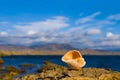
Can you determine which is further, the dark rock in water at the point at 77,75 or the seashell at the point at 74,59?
the seashell at the point at 74,59

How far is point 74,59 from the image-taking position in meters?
22.5

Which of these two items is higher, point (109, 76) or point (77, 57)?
point (77, 57)

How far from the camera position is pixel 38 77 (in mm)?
22703

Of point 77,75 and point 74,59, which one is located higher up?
point 74,59

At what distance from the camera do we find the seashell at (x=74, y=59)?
880 inches

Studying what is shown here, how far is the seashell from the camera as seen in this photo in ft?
73.4

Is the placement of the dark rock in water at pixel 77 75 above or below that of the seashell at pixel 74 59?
below

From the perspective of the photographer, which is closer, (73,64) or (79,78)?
(79,78)

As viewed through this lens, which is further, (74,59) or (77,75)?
(74,59)

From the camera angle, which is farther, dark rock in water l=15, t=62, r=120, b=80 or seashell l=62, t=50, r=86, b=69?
seashell l=62, t=50, r=86, b=69

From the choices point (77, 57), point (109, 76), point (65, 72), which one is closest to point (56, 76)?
point (65, 72)

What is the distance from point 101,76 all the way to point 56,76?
3111 mm

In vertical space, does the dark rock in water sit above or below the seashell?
below

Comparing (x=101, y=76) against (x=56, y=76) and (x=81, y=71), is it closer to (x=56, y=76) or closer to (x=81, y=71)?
(x=81, y=71)
